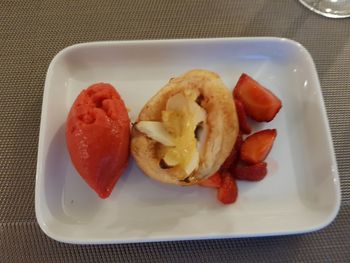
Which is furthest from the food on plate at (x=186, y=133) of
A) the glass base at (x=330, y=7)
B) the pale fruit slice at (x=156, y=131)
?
the glass base at (x=330, y=7)

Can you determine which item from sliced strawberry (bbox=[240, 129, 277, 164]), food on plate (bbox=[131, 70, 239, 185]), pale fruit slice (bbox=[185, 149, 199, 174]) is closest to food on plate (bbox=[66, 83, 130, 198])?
food on plate (bbox=[131, 70, 239, 185])

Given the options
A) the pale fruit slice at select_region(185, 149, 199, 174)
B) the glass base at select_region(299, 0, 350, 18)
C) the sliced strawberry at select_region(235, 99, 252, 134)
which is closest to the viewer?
the pale fruit slice at select_region(185, 149, 199, 174)

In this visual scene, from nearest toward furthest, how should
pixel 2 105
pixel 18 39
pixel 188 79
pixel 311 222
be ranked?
pixel 311 222
pixel 188 79
pixel 2 105
pixel 18 39

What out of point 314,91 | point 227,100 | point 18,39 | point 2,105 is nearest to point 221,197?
point 227,100

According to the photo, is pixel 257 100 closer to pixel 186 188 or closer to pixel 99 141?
pixel 186 188

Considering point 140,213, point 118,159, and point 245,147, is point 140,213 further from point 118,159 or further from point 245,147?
point 245,147

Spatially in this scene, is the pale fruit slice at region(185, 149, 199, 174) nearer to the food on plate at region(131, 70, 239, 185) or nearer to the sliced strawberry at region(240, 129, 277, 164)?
the food on plate at region(131, 70, 239, 185)
